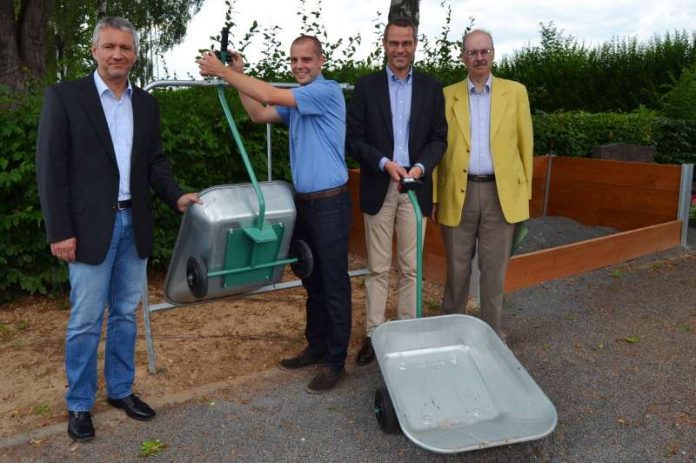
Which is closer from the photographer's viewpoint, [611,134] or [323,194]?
[323,194]

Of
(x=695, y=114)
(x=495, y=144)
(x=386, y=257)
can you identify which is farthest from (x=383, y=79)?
(x=695, y=114)

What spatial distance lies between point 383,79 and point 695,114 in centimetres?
798

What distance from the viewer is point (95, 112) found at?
9.80ft

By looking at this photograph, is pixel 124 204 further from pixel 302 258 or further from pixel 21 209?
pixel 21 209

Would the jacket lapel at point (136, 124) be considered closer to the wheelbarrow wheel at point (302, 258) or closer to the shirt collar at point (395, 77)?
the wheelbarrow wheel at point (302, 258)

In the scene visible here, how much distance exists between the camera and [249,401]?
365 centimetres

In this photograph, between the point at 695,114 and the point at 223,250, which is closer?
the point at 223,250

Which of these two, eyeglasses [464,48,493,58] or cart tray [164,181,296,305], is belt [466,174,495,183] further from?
cart tray [164,181,296,305]

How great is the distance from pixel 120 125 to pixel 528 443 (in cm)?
237

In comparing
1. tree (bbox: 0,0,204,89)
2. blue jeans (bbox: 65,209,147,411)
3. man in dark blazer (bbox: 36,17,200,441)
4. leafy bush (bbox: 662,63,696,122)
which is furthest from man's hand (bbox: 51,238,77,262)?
leafy bush (bbox: 662,63,696,122)

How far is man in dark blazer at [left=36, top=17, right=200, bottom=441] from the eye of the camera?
115 inches

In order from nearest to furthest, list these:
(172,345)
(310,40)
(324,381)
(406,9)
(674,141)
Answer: (310,40), (324,381), (172,345), (406,9), (674,141)

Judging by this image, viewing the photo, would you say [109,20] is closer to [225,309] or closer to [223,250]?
[223,250]

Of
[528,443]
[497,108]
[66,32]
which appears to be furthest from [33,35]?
[66,32]
